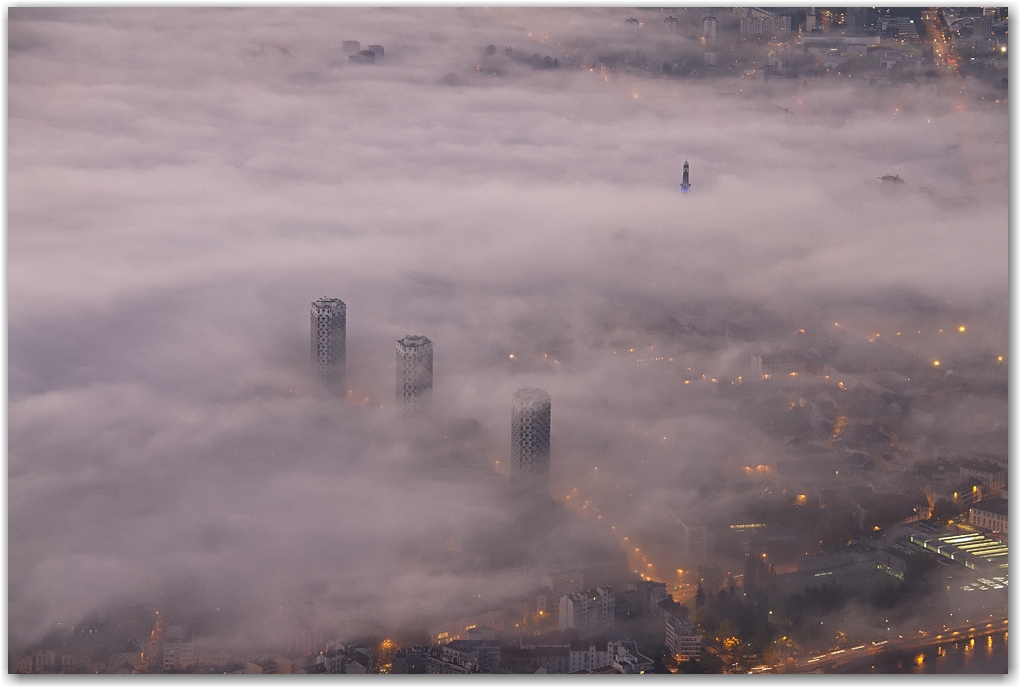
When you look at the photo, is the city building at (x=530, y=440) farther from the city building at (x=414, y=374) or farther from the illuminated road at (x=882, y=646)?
the illuminated road at (x=882, y=646)

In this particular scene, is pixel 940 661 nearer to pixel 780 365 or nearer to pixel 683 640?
pixel 683 640

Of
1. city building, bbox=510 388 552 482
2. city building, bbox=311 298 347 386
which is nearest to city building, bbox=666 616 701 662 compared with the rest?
city building, bbox=510 388 552 482

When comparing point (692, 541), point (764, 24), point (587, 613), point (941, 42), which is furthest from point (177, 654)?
point (941, 42)

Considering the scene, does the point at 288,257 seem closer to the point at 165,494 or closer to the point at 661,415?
the point at 165,494

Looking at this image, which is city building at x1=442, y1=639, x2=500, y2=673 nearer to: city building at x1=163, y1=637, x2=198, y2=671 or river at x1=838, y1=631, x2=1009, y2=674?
city building at x1=163, y1=637, x2=198, y2=671

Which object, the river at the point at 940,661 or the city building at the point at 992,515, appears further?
the city building at the point at 992,515

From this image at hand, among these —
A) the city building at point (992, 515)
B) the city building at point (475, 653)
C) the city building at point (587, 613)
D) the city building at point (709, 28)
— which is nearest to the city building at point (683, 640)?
the city building at point (587, 613)

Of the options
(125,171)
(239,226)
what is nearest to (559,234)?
(239,226)
